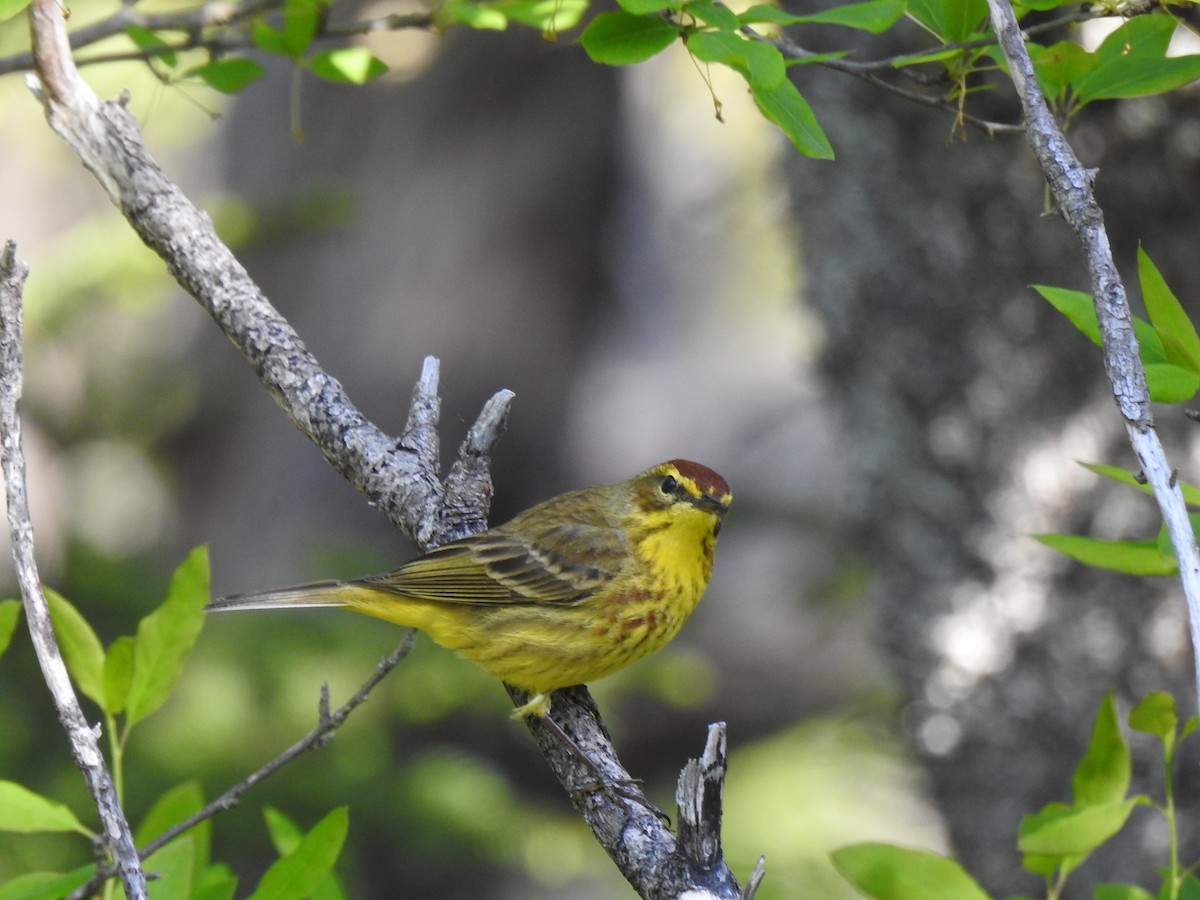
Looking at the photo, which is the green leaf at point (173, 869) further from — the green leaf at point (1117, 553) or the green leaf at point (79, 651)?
the green leaf at point (1117, 553)

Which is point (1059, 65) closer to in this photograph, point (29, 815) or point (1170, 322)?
point (1170, 322)

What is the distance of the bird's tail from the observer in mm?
3084

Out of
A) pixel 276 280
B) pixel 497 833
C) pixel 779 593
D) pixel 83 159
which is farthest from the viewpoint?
pixel 276 280

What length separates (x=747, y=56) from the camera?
1641mm

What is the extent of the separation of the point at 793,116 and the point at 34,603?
1.31 metres

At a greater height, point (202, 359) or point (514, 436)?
point (202, 359)

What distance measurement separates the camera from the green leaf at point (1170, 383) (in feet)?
5.05

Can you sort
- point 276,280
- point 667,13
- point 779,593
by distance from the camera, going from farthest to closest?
point 276,280
point 779,593
point 667,13

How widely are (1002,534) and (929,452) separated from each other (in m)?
0.42

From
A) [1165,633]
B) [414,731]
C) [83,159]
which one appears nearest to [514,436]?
[414,731]

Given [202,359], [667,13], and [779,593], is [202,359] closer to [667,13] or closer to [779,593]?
[779,593]

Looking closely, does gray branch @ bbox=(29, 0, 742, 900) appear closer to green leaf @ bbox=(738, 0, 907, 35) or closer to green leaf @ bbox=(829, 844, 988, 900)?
green leaf @ bbox=(829, 844, 988, 900)

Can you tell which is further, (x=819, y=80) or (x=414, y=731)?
(x=414, y=731)

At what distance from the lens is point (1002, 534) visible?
452 centimetres
